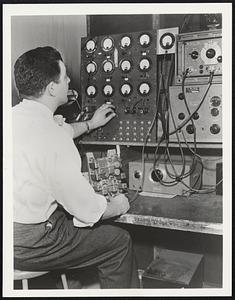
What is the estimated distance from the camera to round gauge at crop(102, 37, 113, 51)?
2.30m

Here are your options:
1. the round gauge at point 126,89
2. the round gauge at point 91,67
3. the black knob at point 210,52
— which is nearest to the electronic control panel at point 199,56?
the black knob at point 210,52

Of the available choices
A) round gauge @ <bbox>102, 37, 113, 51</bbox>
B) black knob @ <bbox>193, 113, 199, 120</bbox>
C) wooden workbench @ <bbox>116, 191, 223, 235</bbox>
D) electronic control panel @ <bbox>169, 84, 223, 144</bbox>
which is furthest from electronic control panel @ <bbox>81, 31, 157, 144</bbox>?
wooden workbench @ <bbox>116, 191, 223, 235</bbox>

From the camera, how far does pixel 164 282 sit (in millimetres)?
2135

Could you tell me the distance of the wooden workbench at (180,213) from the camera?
179cm

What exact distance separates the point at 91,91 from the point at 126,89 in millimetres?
234

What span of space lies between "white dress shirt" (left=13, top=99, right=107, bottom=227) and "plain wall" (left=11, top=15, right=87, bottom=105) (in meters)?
0.52

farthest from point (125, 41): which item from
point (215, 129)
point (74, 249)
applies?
point (74, 249)

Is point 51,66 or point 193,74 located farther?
point 193,74

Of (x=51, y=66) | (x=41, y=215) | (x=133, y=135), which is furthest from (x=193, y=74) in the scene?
(x=41, y=215)

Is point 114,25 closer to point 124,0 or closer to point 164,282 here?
point 124,0

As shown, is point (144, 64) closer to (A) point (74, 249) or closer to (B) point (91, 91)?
(B) point (91, 91)

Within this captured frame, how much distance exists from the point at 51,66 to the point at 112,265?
1041 mm

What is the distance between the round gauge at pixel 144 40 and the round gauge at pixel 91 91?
1.28 feet

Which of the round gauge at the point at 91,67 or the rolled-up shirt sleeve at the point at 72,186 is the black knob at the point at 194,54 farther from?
the rolled-up shirt sleeve at the point at 72,186
